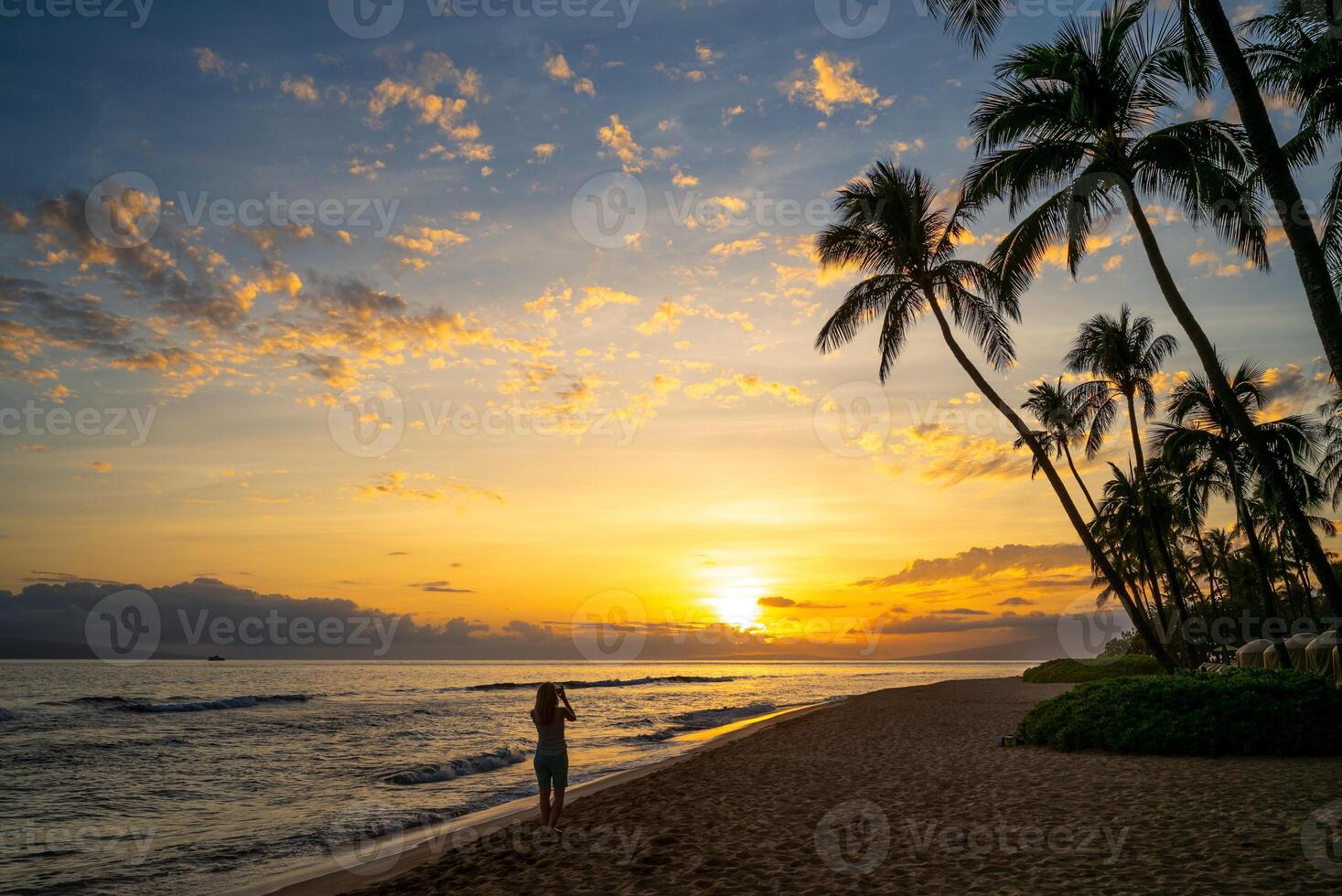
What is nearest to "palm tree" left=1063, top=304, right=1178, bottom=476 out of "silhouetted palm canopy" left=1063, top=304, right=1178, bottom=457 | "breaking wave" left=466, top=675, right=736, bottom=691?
"silhouetted palm canopy" left=1063, top=304, right=1178, bottom=457

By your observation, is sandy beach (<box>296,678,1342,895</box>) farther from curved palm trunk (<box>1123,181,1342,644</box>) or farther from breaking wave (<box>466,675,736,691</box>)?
breaking wave (<box>466,675,736,691</box>)

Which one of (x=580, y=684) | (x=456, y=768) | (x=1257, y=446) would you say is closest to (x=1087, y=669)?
(x=1257, y=446)

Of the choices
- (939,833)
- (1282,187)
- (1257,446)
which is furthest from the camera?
(1257,446)

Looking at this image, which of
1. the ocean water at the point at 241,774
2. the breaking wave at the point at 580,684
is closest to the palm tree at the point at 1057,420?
the ocean water at the point at 241,774

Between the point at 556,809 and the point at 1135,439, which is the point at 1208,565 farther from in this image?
the point at 556,809

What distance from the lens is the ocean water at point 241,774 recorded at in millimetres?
10469

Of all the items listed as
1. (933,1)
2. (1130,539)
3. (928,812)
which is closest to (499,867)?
(928,812)

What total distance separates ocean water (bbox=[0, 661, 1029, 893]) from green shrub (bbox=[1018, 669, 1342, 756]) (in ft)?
32.8

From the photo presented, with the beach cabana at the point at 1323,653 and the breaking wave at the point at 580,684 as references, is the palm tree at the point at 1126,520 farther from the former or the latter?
the breaking wave at the point at 580,684

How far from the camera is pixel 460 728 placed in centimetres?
2911

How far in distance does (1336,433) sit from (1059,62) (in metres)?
32.9

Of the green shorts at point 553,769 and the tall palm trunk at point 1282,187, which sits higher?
the tall palm trunk at point 1282,187

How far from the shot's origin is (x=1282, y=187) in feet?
29.7

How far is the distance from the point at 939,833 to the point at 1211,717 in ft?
23.1
